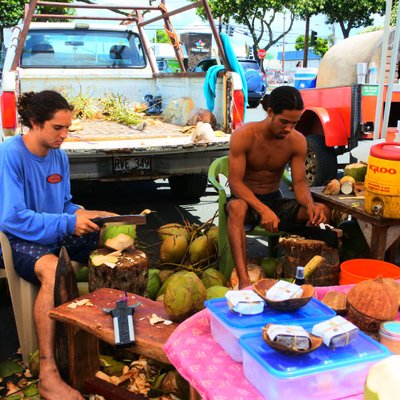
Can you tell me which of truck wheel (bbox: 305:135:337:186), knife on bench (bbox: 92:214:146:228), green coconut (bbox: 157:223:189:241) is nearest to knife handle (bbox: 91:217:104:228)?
knife on bench (bbox: 92:214:146:228)

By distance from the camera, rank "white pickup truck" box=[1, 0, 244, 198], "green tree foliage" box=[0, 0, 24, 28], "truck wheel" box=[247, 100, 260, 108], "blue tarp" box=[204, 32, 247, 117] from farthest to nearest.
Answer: "green tree foliage" box=[0, 0, 24, 28] < "truck wheel" box=[247, 100, 260, 108] < "blue tarp" box=[204, 32, 247, 117] < "white pickup truck" box=[1, 0, 244, 198]

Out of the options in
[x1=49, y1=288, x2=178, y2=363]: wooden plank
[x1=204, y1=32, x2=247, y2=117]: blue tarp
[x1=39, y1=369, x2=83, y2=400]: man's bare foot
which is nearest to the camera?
[x1=49, y1=288, x2=178, y2=363]: wooden plank

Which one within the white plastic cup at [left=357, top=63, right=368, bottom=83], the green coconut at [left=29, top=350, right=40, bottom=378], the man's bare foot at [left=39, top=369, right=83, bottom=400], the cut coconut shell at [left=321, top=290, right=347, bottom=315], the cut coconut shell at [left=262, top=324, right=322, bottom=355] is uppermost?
the white plastic cup at [left=357, top=63, right=368, bottom=83]

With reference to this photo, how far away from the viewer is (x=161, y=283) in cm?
358

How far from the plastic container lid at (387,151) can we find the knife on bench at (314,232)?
2.08 feet

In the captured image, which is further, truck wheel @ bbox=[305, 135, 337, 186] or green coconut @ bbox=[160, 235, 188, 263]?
truck wheel @ bbox=[305, 135, 337, 186]

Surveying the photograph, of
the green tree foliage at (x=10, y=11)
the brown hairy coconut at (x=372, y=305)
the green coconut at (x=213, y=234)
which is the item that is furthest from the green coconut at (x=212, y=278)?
the green tree foliage at (x=10, y=11)

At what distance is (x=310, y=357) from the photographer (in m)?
1.46

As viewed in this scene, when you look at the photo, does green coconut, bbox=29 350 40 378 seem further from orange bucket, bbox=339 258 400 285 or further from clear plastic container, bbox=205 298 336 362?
orange bucket, bbox=339 258 400 285

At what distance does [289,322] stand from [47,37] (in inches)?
246

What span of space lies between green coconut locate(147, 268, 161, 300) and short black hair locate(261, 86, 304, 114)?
Answer: 1.40 m

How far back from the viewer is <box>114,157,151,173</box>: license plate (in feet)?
16.2

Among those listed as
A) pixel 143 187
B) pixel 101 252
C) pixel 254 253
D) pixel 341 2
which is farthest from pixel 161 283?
pixel 341 2

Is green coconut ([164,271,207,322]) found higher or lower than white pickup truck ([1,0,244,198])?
lower
